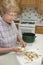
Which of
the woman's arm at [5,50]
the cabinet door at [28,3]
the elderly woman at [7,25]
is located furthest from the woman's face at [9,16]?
the cabinet door at [28,3]

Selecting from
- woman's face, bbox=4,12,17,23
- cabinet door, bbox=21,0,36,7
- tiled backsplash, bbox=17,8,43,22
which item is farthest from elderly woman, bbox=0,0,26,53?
tiled backsplash, bbox=17,8,43,22

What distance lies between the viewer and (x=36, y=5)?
4602 millimetres

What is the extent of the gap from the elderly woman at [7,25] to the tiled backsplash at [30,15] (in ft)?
9.52

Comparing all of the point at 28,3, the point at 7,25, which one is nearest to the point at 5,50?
the point at 7,25

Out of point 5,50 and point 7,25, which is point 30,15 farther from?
point 5,50

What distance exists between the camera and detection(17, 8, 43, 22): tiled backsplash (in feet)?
16.1

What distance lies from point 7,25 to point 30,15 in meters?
3.00

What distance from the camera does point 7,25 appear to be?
2.02 m

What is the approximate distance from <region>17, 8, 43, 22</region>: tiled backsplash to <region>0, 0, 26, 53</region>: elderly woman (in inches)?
114

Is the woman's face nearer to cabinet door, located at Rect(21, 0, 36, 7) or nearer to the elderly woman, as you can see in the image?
the elderly woman

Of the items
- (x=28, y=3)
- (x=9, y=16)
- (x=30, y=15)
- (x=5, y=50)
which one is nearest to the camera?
(x=5, y=50)

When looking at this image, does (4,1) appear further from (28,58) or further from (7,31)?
(28,58)

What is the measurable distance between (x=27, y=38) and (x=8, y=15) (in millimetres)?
453

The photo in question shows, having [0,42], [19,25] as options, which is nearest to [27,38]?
[0,42]
